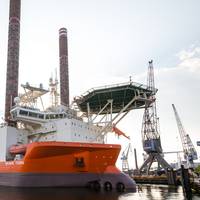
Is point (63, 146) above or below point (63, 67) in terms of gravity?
below

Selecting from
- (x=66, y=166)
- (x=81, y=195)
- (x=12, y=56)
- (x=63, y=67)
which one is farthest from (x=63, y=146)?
(x=63, y=67)

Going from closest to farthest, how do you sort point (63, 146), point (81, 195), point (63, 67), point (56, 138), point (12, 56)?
point (81, 195) → point (63, 146) → point (56, 138) → point (12, 56) → point (63, 67)

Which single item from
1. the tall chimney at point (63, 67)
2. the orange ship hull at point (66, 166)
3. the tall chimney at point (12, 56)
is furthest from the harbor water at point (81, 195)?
the tall chimney at point (63, 67)

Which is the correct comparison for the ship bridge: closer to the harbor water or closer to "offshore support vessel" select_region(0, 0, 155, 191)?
"offshore support vessel" select_region(0, 0, 155, 191)

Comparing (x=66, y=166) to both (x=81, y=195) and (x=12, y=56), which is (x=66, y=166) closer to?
(x=81, y=195)

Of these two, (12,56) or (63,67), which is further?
(63,67)

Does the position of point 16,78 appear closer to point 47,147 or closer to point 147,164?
point 47,147

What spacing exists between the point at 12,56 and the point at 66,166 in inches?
1059

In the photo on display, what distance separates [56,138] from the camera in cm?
3369

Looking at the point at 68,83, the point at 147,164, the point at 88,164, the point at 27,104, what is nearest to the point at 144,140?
the point at 147,164

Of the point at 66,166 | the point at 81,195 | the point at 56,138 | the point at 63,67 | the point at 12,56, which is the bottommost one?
the point at 81,195

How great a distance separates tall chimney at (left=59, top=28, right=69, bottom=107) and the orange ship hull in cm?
2653

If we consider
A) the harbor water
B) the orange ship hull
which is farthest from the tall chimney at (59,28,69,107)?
the harbor water

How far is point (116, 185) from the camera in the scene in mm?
29078
